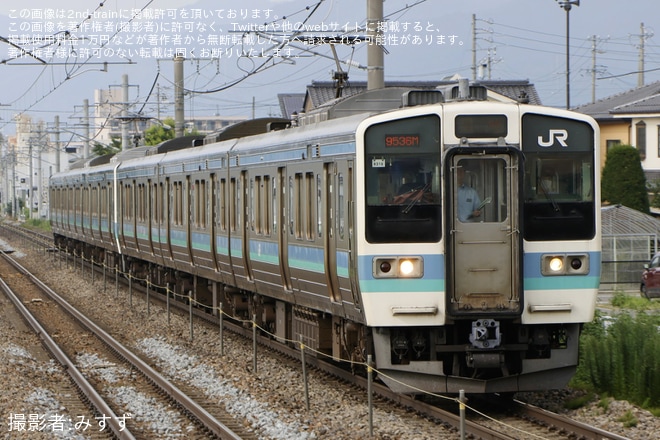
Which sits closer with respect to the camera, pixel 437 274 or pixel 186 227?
pixel 437 274

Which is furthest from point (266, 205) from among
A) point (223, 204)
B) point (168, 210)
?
point (168, 210)

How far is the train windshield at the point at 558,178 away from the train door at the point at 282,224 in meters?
3.97

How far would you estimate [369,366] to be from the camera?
10414 millimetres

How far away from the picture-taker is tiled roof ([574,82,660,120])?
4147cm

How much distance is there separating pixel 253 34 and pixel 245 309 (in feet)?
21.0

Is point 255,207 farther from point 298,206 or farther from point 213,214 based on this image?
point 213,214

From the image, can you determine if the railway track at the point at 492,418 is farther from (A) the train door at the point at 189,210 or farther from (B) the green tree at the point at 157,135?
(B) the green tree at the point at 157,135

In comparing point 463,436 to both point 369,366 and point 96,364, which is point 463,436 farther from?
point 96,364

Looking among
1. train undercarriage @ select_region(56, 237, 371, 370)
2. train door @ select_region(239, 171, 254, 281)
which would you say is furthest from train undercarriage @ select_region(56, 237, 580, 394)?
train door @ select_region(239, 171, 254, 281)

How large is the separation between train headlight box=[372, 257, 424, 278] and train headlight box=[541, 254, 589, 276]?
107 cm

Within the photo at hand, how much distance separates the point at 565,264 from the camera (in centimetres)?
1079

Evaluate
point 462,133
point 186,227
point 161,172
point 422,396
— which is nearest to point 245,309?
point 186,227

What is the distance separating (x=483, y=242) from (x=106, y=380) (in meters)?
5.52

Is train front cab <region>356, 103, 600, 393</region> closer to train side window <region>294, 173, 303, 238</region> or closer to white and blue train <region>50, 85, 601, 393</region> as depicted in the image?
white and blue train <region>50, 85, 601, 393</region>
